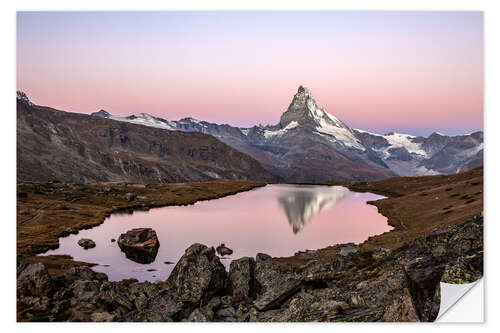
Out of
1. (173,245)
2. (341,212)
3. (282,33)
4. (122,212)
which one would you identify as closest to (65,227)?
(173,245)

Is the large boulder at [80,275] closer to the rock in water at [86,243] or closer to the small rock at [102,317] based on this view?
the small rock at [102,317]

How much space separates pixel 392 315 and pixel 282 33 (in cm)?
2167

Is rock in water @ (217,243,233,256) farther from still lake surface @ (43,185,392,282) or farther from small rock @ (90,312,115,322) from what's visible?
small rock @ (90,312,115,322)

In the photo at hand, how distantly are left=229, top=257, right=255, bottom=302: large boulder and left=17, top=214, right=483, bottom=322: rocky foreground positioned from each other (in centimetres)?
7

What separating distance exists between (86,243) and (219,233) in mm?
18208

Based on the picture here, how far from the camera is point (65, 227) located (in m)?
49.2

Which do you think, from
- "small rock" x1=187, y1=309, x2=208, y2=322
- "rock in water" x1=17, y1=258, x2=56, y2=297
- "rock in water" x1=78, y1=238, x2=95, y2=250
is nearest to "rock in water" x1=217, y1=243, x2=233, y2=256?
"rock in water" x1=78, y1=238, x2=95, y2=250

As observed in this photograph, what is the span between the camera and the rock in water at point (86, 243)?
42250 millimetres

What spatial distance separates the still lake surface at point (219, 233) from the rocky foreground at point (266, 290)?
8.10 m

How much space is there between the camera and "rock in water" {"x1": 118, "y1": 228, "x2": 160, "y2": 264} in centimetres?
3881

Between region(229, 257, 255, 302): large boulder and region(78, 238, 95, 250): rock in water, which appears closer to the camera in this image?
region(229, 257, 255, 302): large boulder

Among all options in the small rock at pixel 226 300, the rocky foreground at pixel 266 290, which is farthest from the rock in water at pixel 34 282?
the small rock at pixel 226 300
